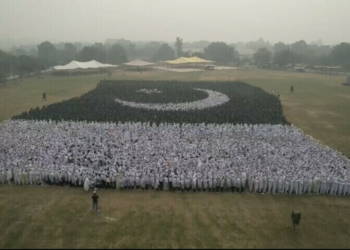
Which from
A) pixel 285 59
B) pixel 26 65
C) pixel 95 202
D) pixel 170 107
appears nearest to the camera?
pixel 95 202

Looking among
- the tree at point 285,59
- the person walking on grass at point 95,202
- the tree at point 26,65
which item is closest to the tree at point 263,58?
the tree at point 285,59

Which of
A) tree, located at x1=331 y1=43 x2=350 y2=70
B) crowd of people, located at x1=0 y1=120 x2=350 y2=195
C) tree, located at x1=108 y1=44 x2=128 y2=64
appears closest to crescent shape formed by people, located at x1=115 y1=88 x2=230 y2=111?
crowd of people, located at x1=0 y1=120 x2=350 y2=195

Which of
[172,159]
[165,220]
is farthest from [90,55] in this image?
[165,220]

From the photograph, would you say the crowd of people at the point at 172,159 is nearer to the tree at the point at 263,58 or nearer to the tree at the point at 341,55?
the tree at the point at 341,55

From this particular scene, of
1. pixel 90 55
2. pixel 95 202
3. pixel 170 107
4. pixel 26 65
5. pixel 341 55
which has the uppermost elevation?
pixel 341 55

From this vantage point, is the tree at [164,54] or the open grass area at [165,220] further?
the tree at [164,54]

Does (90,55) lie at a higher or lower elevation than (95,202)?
higher

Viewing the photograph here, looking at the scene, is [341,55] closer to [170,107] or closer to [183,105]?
[183,105]
